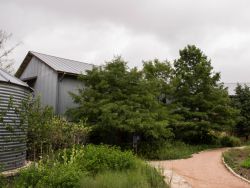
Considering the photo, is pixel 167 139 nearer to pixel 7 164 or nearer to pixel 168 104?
pixel 168 104

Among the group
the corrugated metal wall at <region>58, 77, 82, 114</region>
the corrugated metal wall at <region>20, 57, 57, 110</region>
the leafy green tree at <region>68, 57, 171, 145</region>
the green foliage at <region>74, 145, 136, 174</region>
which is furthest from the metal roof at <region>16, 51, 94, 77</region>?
the green foliage at <region>74, 145, 136, 174</region>

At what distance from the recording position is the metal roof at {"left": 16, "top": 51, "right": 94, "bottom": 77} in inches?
874

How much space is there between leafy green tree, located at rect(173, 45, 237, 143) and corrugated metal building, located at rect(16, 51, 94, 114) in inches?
274

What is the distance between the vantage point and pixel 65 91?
72.7 feet

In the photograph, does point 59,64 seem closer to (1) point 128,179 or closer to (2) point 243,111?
(1) point 128,179

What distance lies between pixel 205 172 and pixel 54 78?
38.1ft

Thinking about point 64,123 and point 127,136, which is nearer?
point 64,123

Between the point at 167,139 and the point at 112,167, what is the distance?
36.4 feet

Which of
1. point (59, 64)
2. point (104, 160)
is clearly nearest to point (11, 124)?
point (104, 160)

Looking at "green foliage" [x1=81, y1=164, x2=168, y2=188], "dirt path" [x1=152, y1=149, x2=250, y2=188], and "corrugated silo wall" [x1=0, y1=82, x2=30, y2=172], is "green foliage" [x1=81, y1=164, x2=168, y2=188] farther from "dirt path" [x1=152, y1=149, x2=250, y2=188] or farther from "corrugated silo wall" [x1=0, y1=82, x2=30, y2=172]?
"corrugated silo wall" [x1=0, y1=82, x2=30, y2=172]

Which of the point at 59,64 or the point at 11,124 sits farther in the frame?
the point at 59,64

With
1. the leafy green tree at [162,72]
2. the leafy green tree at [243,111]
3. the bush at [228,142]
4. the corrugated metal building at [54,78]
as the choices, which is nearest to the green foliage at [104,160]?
the corrugated metal building at [54,78]

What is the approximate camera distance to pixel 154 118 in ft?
61.5

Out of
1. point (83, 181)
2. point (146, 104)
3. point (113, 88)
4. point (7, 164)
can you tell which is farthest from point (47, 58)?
point (83, 181)
